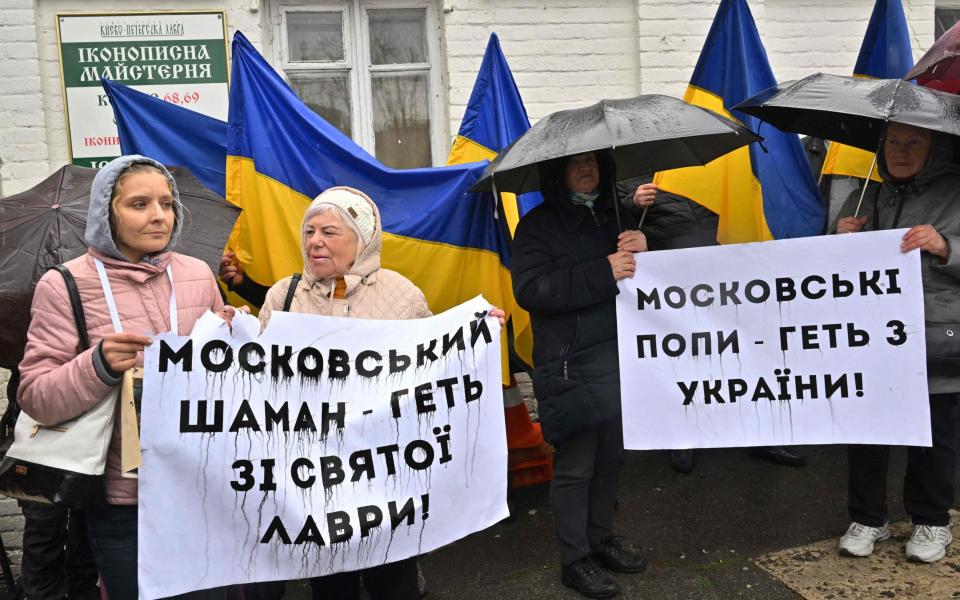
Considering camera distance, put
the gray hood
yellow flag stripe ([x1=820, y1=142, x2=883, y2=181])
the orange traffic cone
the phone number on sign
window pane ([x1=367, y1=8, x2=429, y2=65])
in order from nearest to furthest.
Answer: the gray hood
yellow flag stripe ([x1=820, y1=142, x2=883, y2=181])
the orange traffic cone
the phone number on sign
window pane ([x1=367, y1=8, x2=429, y2=65])

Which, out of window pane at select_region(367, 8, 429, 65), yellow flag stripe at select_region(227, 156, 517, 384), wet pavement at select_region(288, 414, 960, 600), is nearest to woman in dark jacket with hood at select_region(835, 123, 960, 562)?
wet pavement at select_region(288, 414, 960, 600)

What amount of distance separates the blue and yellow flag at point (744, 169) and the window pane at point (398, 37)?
8.46 ft

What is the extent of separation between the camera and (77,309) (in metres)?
2.15

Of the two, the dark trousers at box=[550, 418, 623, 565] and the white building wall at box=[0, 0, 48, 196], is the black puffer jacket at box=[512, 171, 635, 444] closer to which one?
the dark trousers at box=[550, 418, 623, 565]

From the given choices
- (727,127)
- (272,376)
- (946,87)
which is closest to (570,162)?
(727,127)

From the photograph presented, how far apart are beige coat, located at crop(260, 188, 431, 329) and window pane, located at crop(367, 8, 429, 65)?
3496 mm

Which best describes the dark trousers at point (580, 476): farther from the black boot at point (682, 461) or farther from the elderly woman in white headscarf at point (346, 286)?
the black boot at point (682, 461)

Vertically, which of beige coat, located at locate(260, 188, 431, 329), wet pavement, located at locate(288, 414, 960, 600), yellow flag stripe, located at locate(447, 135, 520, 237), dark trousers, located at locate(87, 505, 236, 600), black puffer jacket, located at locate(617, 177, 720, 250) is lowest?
wet pavement, located at locate(288, 414, 960, 600)

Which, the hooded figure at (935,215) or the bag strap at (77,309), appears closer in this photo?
the bag strap at (77,309)

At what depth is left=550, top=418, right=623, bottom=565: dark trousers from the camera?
327 cm

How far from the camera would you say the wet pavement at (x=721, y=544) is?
10.9 ft

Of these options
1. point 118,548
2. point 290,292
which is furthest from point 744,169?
point 118,548

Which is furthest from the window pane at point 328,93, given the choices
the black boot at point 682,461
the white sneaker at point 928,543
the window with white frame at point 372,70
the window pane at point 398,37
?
the white sneaker at point 928,543

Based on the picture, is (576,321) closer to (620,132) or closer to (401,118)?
(620,132)
